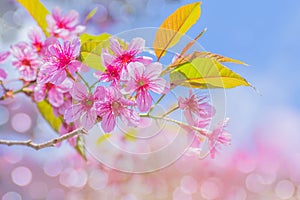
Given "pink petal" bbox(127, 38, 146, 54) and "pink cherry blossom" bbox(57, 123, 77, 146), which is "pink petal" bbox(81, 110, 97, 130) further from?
"pink cherry blossom" bbox(57, 123, 77, 146)

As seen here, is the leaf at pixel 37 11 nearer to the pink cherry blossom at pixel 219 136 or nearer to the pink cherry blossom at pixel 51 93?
the pink cherry blossom at pixel 51 93

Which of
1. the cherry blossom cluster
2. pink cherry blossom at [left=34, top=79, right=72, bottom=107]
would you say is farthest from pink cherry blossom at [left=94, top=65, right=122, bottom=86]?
pink cherry blossom at [left=34, top=79, right=72, bottom=107]

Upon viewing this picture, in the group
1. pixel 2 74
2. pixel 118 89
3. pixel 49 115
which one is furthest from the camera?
pixel 49 115

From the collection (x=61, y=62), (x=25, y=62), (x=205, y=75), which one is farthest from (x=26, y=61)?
(x=205, y=75)

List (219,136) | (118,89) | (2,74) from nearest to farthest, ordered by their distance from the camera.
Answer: (118,89), (219,136), (2,74)

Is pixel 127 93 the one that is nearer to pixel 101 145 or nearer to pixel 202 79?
pixel 202 79

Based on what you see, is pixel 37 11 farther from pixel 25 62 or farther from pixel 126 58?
pixel 126 58
